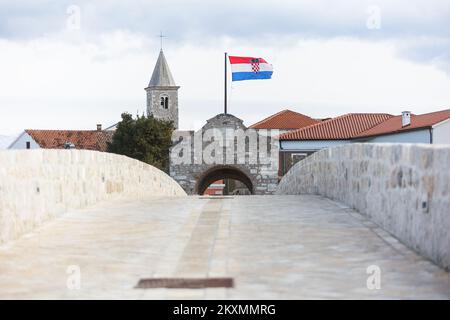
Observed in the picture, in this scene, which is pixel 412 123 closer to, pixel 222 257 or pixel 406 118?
pixel 406 118

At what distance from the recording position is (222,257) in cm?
623

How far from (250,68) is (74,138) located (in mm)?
31530

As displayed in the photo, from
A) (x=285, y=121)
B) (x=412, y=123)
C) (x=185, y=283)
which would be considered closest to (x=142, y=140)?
(x=412, y=123)

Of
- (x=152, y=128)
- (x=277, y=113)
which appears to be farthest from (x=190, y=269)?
(x=277, y=113)

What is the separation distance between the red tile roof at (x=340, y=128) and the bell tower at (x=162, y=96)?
36625 mm

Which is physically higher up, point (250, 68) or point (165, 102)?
point (165, 102)

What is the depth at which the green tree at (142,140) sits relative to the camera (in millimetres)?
51281

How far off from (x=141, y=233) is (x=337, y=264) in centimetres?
254

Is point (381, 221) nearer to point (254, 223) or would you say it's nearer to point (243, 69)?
point (254, 223)

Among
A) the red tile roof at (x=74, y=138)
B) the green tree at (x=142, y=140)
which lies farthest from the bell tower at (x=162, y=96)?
the green tree at (x=142, y=140)

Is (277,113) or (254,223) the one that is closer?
(254,223)

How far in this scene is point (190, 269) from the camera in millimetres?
5770

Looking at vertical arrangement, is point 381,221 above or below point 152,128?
below
